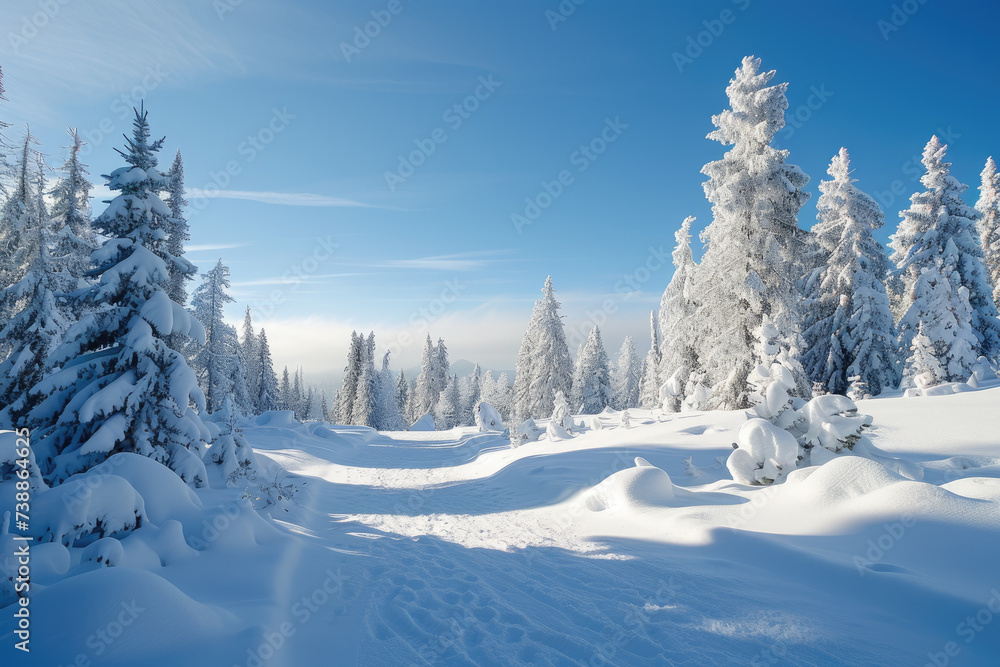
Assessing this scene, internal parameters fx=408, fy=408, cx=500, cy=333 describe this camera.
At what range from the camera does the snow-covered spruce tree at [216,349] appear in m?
25.2

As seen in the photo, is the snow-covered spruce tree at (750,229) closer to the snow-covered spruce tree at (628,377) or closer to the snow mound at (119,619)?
the snow mound at (119,619)

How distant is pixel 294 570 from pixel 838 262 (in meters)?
25.0

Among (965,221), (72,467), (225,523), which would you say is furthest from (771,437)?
(965,221)

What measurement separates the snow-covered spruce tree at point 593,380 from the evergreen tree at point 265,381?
97.5 feet

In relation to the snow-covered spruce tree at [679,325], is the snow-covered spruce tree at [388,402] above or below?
below

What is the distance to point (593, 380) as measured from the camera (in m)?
35.4

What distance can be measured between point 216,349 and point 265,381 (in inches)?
659

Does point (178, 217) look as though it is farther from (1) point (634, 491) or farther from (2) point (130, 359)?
(1) point (634, 491)

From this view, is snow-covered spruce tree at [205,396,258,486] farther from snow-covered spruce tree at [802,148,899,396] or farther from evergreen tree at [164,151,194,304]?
snow-covered spruce tree at [802,148,899,396]

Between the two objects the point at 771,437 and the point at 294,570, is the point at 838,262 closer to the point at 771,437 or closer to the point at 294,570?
the point at 771,437

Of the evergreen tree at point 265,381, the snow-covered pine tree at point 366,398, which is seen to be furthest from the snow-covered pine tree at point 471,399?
the evergreen tree at point 265,381

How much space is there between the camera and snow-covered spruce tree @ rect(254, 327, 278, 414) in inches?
1575

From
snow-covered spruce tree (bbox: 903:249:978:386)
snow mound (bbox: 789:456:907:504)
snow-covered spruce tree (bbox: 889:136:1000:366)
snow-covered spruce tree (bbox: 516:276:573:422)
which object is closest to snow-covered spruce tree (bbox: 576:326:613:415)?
snow-covered spruce tree (bbox: 516:276:573:422)

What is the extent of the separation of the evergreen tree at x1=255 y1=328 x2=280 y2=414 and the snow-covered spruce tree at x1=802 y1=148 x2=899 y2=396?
142 feet
